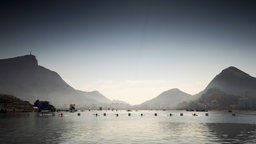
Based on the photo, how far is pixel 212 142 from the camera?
54.2 meters

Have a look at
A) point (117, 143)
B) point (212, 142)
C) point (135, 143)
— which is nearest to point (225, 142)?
point (212, 142)

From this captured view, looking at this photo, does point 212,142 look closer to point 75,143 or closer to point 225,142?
point 225,142

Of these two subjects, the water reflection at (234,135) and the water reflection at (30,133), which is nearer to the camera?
the water reflection at (30,133)

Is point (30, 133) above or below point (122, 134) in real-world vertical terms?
above

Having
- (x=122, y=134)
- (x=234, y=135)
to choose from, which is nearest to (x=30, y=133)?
(x=122, y=134)

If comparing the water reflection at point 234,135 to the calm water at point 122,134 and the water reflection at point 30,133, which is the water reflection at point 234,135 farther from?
the water reflection at point 30,133

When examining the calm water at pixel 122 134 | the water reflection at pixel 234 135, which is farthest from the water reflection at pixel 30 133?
the water reflection at pixel 234 135

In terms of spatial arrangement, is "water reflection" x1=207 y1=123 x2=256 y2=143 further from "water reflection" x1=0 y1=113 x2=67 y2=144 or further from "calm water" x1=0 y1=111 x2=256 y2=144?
"water reflection" x1=0 y1=113 x2=67 y2=144

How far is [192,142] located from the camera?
53.9 m

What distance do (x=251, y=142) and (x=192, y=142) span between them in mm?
11273

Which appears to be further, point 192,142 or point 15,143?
point 192,142

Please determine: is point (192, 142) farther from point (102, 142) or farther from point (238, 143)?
point (102, 142)

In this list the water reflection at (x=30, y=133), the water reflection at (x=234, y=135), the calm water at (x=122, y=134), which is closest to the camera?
the water reflection at (x=30, y=133)

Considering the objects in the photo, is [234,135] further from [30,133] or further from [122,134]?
[30,133]
